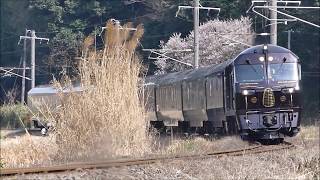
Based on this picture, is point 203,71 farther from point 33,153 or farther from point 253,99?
point 33,153

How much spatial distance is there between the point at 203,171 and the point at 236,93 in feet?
28.1

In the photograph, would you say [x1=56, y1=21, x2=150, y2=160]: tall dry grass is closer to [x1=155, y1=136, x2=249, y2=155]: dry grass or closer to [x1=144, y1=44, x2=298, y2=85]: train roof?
[x1=155, y1=136, x2=249, y2=155]: dry grass

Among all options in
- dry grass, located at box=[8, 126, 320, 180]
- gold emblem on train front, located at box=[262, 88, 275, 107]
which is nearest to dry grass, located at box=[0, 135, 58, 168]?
dry grass, located at box=[8, 126, 320, 180]

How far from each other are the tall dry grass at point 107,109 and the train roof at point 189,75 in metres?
4.71

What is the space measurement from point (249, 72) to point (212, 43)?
2346 centimetres

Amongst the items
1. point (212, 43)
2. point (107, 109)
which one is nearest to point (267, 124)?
point (107, 109)

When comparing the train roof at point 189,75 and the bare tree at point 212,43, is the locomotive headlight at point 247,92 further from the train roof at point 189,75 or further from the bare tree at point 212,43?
the bare tree at point 212,43

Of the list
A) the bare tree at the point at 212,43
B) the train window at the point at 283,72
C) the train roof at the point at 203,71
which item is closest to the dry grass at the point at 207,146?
the train window at the point at 283,72

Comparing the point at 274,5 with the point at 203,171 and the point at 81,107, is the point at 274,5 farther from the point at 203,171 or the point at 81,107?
the point at 203,171

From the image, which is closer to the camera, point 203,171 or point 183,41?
point 203,171

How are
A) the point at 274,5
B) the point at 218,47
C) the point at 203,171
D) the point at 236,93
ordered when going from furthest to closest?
the point at 218,47
the point at 274,5
the point at 236,93
the point at 203,171

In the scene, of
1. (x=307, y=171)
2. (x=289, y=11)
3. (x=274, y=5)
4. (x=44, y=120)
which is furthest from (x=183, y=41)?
(x=307, y=171)

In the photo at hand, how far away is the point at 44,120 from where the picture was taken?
59.7ft

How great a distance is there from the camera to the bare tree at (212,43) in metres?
42.4
